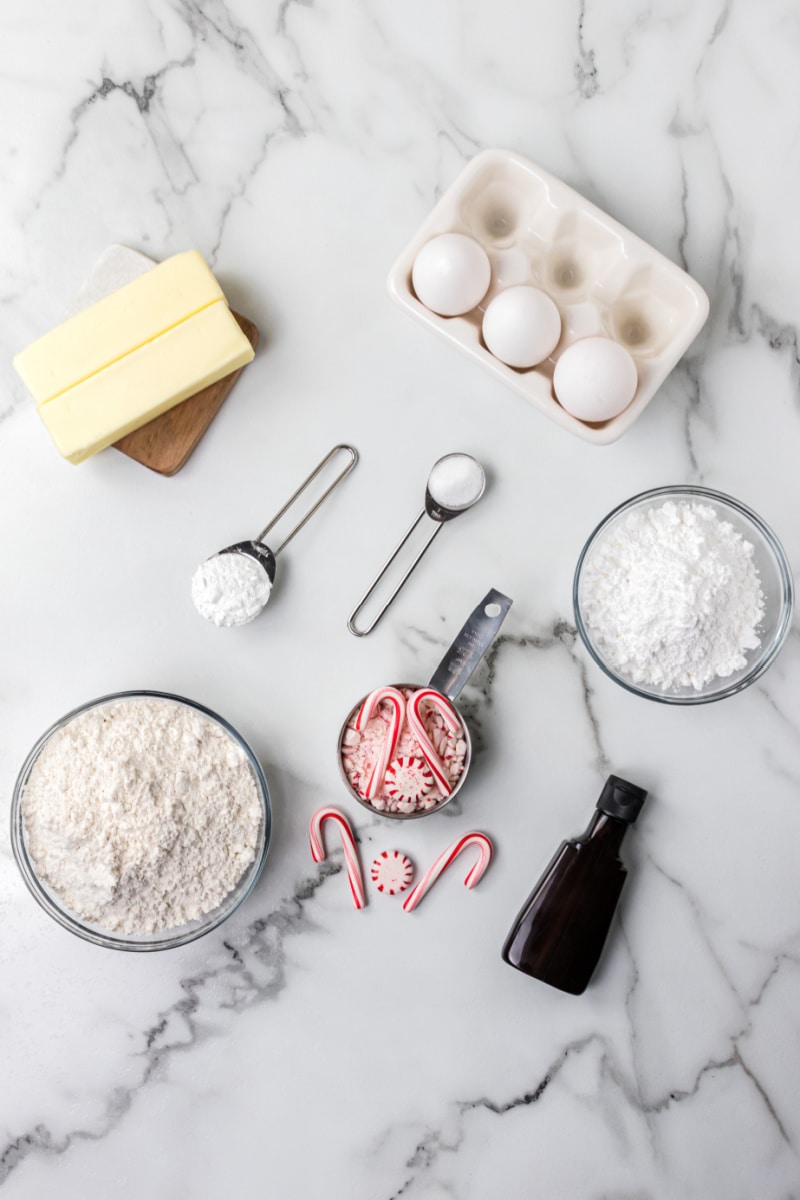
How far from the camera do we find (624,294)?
45.9 inches

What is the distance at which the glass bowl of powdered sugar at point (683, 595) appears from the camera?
3.50 feet

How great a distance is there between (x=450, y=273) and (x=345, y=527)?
0.39 meters

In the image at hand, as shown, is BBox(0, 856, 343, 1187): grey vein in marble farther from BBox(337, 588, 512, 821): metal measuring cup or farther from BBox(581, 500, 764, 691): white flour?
BBox(581, 500, 764, 691): white flour

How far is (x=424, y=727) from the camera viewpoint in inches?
45.0

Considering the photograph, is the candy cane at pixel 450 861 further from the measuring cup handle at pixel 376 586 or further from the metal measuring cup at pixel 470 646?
the measuring cup handle at pixel 376 586

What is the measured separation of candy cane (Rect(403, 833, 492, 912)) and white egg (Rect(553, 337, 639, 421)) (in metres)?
0.64

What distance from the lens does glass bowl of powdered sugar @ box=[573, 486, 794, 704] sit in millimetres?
1066

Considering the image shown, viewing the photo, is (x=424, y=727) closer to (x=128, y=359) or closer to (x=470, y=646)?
(x=470, y=646)

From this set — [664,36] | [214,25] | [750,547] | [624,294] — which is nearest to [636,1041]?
[750,547]

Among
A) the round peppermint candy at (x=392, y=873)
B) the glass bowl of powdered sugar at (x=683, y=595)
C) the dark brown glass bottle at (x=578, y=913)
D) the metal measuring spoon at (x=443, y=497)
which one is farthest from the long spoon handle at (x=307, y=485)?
the dark brown glass bottle at (x=578, y=913)

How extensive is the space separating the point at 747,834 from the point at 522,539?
577mm

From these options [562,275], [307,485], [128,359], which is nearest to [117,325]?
[128,359]

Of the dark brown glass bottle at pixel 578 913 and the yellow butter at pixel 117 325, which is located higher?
the yellow butter at pixel 117 325

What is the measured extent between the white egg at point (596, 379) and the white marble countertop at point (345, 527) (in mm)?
131
